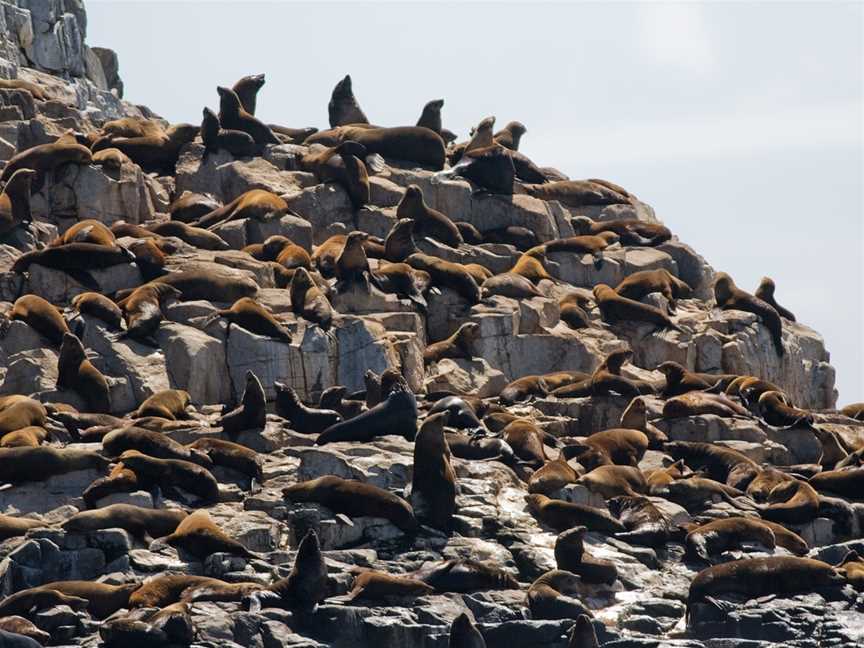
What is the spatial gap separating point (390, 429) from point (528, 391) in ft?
14.4

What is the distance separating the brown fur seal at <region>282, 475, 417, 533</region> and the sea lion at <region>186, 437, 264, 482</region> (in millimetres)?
1191

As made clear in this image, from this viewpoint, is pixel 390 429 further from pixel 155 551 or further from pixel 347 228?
pixel 347 228

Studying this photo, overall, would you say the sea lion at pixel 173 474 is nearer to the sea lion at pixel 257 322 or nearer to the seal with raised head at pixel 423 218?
the sea lion at pixel 257 322

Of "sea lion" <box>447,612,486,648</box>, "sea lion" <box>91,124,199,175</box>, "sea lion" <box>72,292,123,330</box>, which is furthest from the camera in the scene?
"sea lion" <box>91,124,199,175</box>

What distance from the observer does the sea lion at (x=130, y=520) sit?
23.1 m

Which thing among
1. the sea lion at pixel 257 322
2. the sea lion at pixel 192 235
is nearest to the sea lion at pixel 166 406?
the sea lion at pixel 257 322

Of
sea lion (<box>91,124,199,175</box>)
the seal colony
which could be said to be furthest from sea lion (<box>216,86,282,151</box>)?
sea lion (<box>91,124,199,175</box>)

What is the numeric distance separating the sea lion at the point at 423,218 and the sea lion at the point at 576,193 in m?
4.47

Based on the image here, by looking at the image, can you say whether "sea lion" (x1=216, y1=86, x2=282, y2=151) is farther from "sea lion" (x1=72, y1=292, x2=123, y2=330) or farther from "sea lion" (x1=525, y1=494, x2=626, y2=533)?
"sea lion" (x1=525, y1=494, x2=626, y2=533)

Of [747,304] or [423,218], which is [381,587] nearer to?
[423,218]

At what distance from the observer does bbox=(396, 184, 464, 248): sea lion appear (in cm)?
3638

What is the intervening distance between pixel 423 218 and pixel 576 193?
19.8ft

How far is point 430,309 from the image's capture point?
110 feet

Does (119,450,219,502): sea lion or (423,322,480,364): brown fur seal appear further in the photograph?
(423,322,480,364): brown fur seal
